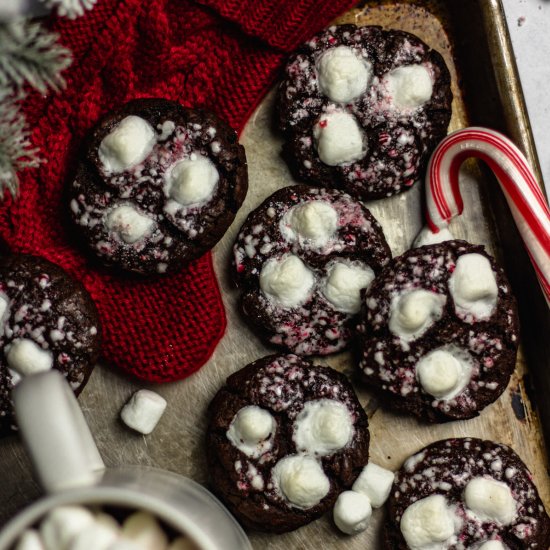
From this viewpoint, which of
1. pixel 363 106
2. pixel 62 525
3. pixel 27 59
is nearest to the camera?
pixel 62 525

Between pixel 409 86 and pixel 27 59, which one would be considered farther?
pixel 409 86

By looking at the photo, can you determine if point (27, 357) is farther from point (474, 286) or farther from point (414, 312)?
point (474, 286)

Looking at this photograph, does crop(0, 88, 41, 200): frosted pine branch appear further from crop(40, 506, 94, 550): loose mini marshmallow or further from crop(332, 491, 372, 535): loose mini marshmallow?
crop(332, 491, 372, 535): loose mini marshmallow

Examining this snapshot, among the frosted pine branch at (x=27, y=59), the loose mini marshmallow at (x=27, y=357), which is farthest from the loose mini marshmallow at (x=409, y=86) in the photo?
the loose mini marshmallow at (x=27, y=357)

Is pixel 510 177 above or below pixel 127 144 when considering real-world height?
below

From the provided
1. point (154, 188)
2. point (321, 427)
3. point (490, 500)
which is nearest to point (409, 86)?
point (154, 188)

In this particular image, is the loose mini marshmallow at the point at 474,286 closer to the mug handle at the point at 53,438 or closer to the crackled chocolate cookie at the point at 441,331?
the crackled chocolate cookie at the point at 441,331

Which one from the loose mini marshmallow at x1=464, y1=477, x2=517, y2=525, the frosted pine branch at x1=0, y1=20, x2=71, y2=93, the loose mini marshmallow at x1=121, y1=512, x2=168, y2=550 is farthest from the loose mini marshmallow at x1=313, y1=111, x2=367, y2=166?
the loose mini marshmallow at x1=121, y1=512, x2=168, y2=550
